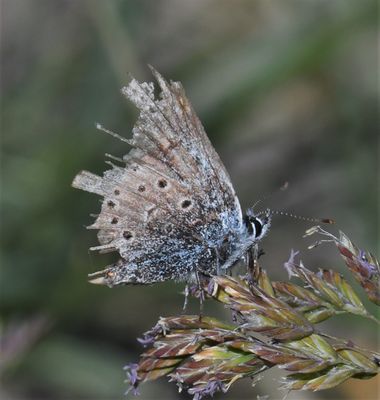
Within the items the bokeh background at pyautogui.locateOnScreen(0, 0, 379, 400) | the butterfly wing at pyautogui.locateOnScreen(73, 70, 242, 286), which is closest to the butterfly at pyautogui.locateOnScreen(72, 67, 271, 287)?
the butterfly wing at pyautogui.locateOnScreen(73, 70, 242, 286)

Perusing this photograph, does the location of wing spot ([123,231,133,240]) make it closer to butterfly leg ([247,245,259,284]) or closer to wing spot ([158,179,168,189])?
wing spot ([158,179,168,189])

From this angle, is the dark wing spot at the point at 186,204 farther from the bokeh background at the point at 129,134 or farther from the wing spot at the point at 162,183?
the bokeh background at the point at 129,134

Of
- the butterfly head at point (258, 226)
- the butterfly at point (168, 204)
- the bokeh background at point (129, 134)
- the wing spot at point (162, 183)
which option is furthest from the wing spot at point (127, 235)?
the bokeh background at point (129, 134)

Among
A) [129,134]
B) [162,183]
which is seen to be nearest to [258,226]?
[162,183]

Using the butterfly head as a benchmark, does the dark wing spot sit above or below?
above

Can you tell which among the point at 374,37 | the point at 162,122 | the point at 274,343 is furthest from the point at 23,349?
the point at 374,37

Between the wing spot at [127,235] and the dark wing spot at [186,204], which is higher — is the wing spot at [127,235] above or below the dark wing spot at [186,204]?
below
